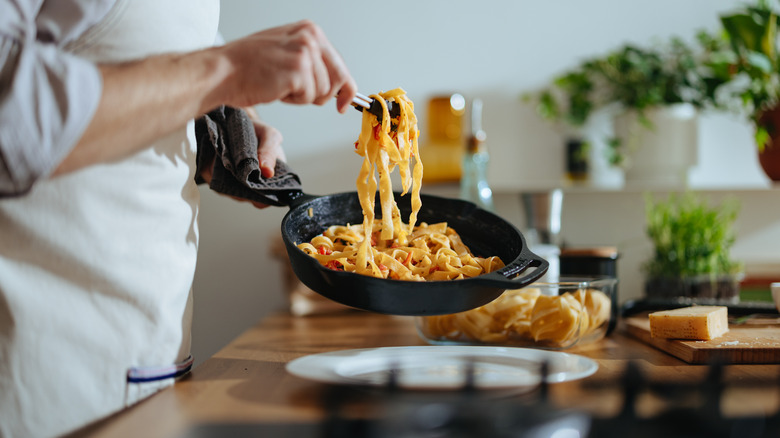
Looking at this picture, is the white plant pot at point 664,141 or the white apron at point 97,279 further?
the white plant pot at point 664,141

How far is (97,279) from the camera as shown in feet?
2.10

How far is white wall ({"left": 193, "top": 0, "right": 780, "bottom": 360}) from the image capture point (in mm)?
1824

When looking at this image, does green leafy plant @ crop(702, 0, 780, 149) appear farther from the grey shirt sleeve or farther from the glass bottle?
the grey shirt sleeve

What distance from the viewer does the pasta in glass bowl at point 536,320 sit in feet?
3.02

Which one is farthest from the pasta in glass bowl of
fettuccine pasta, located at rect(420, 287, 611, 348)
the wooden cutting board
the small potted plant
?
the small potted plant

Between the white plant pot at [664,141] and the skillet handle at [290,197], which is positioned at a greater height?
the white plant pot at [664,141]

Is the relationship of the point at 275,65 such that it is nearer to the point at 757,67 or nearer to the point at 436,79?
the point at 436,79

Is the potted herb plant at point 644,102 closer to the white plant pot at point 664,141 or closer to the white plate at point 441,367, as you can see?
the white plant pot at point 664,141

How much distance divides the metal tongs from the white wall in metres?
0.98

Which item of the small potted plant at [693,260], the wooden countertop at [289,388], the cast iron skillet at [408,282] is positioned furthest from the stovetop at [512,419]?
the small potted plant at [693,260]

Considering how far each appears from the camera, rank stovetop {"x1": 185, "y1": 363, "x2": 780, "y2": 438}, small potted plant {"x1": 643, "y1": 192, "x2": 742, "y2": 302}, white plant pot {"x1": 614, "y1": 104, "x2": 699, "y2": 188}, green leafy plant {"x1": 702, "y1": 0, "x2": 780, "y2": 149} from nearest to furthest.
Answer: stovetop {"x1": 185, "y1": 363, "x2": 780, "y2": 438} → small potted plant {"x1": 643, "y1": 192, "x2": 742, "y2": 302} → green leafy plant {"x1": 702, "y1": 0, "x2": 780, "y2": 149} → white plant pot {"x1": 614, "y1": 104, "x2": 699, "y2": 188}

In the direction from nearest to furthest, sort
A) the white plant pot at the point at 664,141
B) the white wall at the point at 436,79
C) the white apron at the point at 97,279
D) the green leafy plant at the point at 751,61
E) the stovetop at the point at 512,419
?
the stovetop at the point at 512,419, the white apron at the point at 97,279, the green leafy plant at the point at 751,61, the white plant pot at the point at 664,141, the white wall at the point at 436,79

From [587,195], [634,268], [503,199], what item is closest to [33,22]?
[503,199]

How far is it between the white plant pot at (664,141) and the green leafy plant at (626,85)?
0.9 inches
